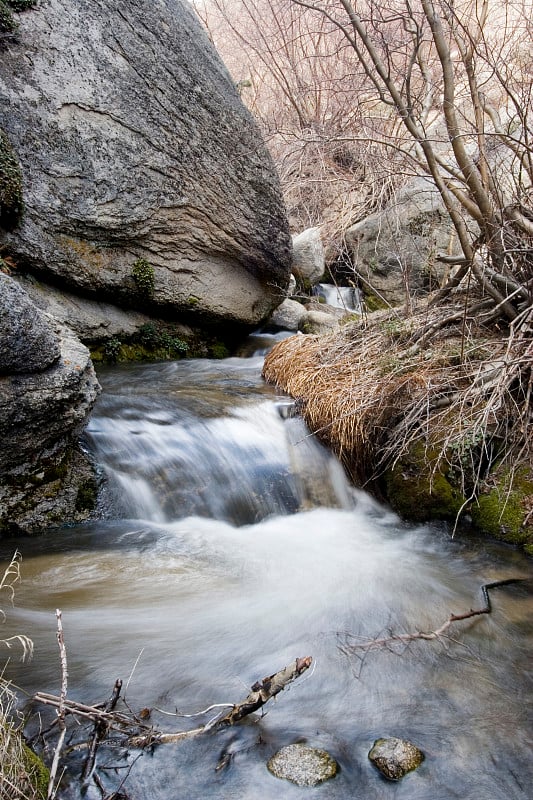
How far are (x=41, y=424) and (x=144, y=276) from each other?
11.9ft

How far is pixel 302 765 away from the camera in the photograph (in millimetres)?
2119

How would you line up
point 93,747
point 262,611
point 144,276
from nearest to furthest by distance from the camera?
point 93,747 < point 262,611 < point 144,276

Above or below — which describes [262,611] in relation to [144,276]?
below

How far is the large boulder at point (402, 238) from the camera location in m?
9.04

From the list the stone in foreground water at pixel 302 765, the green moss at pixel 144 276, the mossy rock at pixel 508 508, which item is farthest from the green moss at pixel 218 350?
the stone in foreground water at pixel 302 765

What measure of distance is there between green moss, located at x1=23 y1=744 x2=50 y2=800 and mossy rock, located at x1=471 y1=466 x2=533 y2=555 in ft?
9.80

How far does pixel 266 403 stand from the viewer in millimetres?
5438

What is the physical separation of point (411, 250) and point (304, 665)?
328 inches

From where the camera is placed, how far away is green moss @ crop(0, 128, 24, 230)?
18.8ft

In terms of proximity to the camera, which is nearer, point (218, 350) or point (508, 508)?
point (508, 508)

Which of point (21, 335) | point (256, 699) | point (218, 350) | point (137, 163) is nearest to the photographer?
point (256, 699)

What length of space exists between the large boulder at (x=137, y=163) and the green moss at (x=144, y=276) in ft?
0.04

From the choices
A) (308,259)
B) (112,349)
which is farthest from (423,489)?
(308,259)

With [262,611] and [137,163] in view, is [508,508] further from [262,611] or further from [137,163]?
[137,163]
